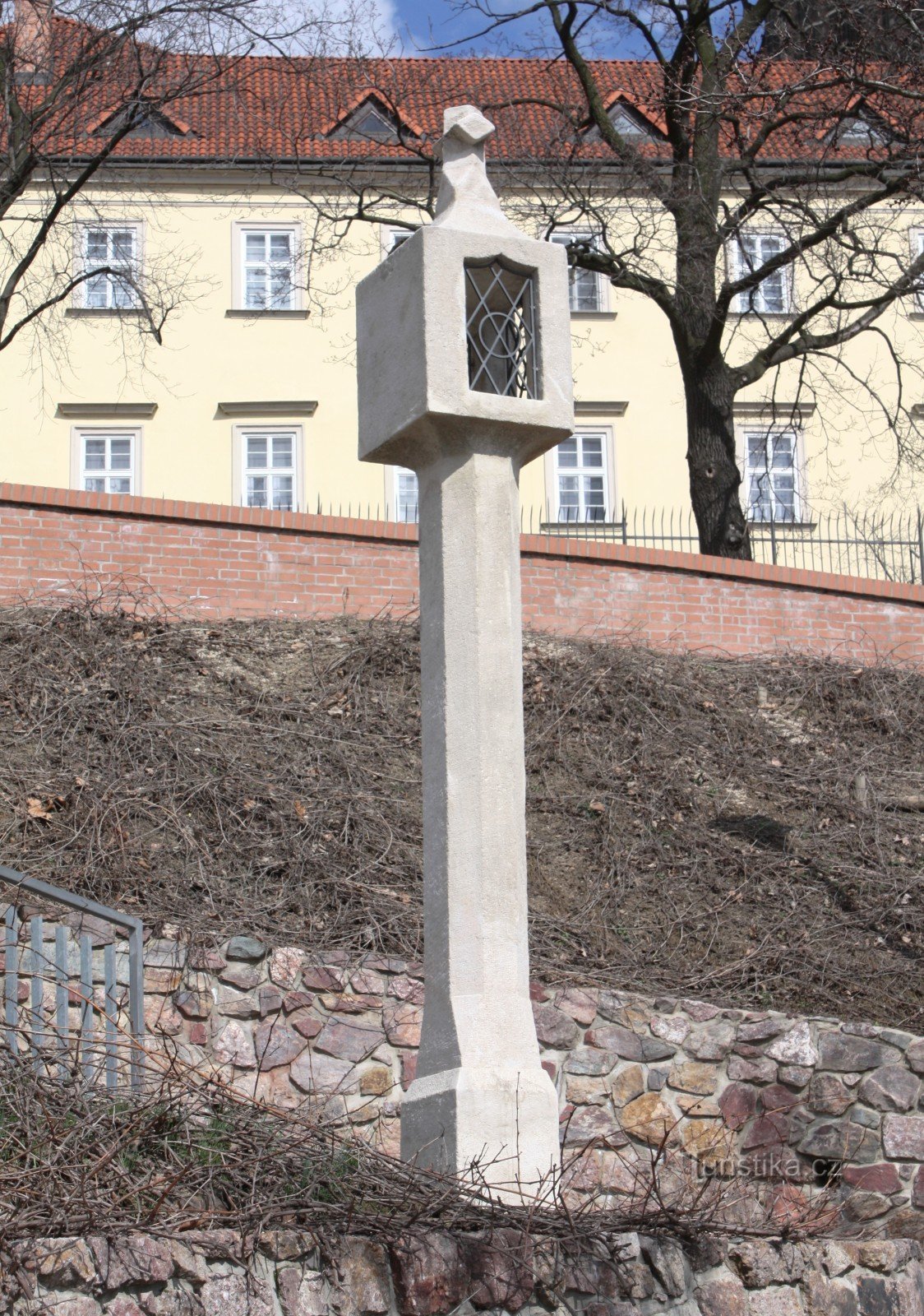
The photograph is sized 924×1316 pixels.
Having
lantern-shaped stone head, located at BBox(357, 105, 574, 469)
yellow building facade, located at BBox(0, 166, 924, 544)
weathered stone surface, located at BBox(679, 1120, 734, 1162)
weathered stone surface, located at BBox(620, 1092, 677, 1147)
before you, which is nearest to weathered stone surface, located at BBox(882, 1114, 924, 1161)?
weathered stone surface, located at BBox(679, 1120, 734, 1162)

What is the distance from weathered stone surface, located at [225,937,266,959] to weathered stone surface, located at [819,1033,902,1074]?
2717 millimetres

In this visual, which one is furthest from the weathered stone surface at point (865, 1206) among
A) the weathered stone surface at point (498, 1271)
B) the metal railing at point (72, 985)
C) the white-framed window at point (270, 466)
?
the white-framed window at point (270, 466)

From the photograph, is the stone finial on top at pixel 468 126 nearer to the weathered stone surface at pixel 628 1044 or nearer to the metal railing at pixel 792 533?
the weathered stone surface at pixel 628 1044

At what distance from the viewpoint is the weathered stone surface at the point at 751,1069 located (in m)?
7.80

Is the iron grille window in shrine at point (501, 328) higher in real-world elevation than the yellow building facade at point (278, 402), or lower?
lower

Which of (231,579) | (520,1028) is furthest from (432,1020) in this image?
(231,579)

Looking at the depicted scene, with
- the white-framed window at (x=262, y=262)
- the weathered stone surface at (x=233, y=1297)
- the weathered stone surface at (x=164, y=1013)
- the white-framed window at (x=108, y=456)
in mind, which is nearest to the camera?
the weathered stone surface at (x=233, y=1297)

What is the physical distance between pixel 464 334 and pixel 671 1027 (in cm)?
398

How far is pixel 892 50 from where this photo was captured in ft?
37.4

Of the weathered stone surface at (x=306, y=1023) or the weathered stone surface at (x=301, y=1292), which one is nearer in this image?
the weathered stone surface at (x=301, y=1292)

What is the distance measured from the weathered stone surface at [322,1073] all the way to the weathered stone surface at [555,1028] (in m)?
0.91

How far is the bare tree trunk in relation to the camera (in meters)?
15.8

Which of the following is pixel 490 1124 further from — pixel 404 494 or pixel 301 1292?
pixel 404 494

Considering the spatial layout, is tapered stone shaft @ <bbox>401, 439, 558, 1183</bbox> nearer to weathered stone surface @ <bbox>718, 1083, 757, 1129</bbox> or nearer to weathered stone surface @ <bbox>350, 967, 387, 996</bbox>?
weathered stone surface @ <bbox>350, 967, 387, 996</bbox>
